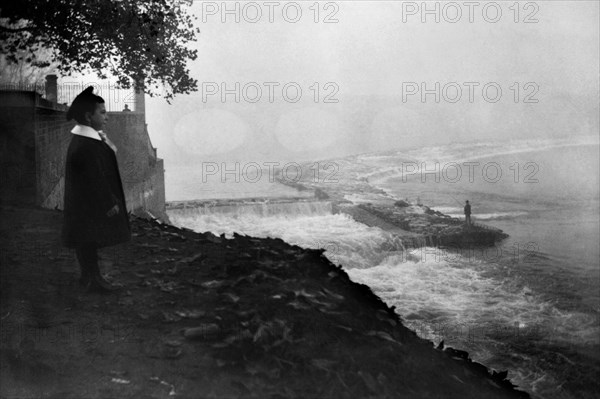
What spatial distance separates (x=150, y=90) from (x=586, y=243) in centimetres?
2942

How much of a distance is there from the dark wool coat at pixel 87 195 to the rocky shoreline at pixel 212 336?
0.74 metres

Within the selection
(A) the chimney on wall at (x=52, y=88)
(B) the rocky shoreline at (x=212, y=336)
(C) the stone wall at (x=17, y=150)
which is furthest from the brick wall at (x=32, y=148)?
(A) the chimney on wall at (x=52, y=88)

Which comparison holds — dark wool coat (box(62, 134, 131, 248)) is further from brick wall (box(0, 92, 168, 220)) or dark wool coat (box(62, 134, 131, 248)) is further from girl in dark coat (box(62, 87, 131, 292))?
brick wall (box(0, 92, 168, 220))

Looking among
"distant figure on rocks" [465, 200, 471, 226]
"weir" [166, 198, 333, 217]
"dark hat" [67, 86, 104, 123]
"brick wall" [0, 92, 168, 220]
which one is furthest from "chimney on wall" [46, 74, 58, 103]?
"distant figure on rocks" [465, 200, 471, 226]

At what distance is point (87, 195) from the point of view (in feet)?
19.8

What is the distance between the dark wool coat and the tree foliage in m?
6.44

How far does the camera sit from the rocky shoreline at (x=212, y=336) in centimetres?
466

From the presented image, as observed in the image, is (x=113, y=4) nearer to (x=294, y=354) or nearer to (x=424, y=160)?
(x=294, y=354)

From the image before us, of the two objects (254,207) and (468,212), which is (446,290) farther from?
(254,207)

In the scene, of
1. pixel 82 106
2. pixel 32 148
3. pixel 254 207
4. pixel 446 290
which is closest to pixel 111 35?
pixel 32 148

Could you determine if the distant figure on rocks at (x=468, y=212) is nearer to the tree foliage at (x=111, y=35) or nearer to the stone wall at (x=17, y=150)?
the tree foliage at (x=111, y=35)

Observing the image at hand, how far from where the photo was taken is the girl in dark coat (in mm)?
6023

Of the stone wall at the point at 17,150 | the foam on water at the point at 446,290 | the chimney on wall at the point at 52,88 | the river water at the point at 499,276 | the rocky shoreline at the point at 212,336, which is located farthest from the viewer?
the chimney on wall at the point at 52,88

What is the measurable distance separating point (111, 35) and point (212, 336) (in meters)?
9.27
